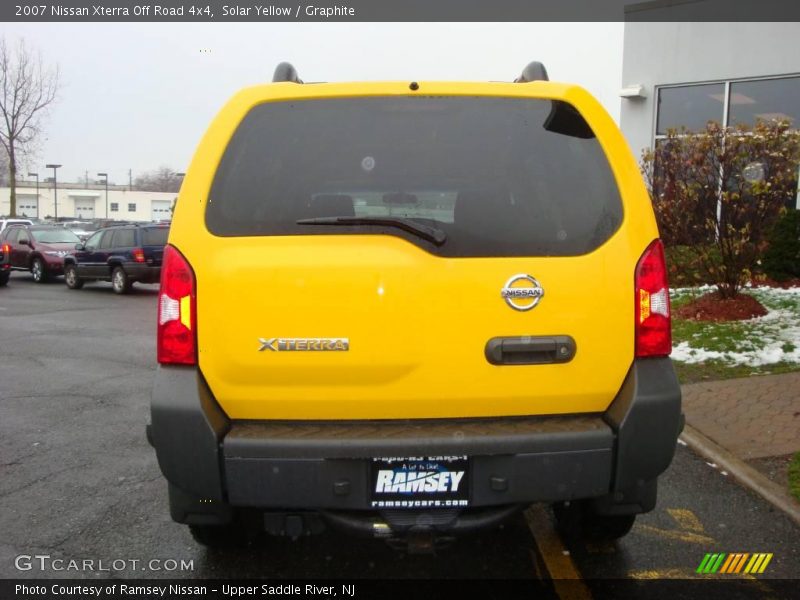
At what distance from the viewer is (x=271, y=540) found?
3271 millimetres

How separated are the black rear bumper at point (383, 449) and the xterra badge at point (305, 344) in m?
0.27

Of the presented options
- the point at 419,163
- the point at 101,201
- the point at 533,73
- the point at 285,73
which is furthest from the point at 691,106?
the point at 101,201

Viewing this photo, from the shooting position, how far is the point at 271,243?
232 cm

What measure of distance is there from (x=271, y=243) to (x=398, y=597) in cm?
161

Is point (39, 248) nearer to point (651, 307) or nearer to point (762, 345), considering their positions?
point (762, 345)

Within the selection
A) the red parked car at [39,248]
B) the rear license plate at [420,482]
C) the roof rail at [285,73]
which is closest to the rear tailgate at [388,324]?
the rear license plate at [420,482]

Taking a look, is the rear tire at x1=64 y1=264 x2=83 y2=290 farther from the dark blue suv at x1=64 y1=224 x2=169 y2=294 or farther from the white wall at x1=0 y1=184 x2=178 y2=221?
the white wall at x1=0 y1=184 x2=178 y2=221

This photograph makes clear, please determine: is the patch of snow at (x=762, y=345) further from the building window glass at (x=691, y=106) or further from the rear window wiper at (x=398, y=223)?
the building window glass at (x=691, y=106)

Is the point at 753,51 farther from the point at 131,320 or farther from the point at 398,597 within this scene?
the point at 398,597

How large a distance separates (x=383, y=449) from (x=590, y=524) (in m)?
1.44

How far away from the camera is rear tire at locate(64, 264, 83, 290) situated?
17016 millimetres

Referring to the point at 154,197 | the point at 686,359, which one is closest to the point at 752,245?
the point at 686,359

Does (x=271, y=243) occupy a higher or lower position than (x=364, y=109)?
lower

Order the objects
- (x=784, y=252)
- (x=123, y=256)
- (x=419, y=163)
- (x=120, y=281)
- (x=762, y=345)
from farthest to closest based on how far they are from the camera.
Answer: (x=120, y=281)
(x=123, y=256)
(x=784, y=252)
(x=762, y=345)
(x=419, y=163)
